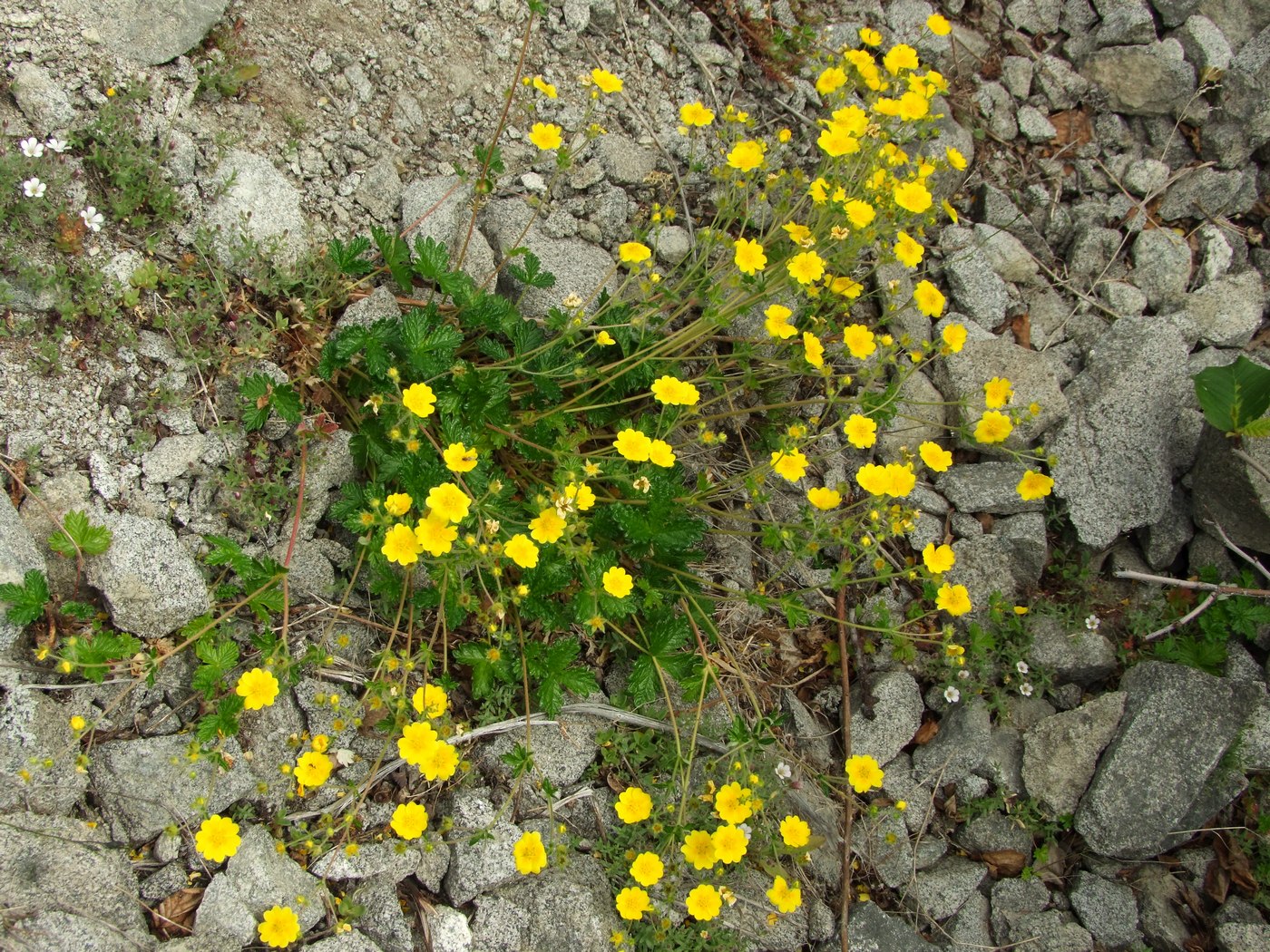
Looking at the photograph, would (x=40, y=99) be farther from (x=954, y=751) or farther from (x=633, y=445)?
(x=954, y=751)

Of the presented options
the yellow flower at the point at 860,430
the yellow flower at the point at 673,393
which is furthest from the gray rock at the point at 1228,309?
the yellow flower at the point at 673,393

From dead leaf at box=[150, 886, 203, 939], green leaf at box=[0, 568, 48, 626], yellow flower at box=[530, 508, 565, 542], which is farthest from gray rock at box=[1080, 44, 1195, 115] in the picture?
dead leaf at box=[150, 886, 203, 939]

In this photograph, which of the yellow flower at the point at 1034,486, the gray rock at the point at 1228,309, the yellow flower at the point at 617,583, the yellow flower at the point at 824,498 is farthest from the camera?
the gray rock at the point at 1228,309

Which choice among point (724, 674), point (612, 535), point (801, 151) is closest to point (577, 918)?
point (724, 674)

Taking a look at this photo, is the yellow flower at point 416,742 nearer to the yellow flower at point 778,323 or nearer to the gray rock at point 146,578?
the gray rock at point 146,578

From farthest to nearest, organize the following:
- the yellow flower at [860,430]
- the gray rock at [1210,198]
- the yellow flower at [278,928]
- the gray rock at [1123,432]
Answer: the gray rock at [1210,198], the gray rock at [1123,432], the yellow flower at [860,430], the yellow flower at [278,928]

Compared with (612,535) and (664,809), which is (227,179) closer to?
(612,535)

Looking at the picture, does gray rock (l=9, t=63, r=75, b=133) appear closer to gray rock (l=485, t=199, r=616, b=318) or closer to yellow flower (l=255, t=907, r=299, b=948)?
gray rock (l=485, t=199, r=616, b=318)

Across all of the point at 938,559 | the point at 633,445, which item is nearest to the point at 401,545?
the point at 633,445
